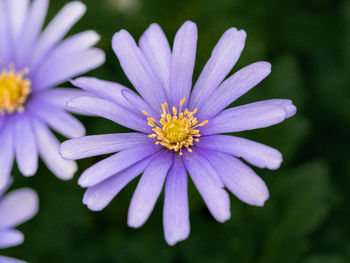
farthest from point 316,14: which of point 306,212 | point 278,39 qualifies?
point 306,212

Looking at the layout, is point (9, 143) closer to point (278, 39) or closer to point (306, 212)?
point (306, 212)

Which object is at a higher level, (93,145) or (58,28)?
(58,28)

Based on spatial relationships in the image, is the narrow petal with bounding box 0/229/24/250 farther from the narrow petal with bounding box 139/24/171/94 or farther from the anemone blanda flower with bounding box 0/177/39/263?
the narrow petal with bounding box 139/24/171/94

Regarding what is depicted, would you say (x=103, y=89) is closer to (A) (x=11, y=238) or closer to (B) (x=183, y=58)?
(B) (x=183, y=58)

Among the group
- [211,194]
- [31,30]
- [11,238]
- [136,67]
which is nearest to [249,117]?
[211,194]

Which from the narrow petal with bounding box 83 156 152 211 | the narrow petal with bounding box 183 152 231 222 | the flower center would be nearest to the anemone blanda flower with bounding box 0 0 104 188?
the flower center

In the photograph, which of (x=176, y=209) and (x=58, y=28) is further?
(x=58, y=28)

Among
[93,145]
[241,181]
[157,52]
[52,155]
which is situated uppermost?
[52,155]

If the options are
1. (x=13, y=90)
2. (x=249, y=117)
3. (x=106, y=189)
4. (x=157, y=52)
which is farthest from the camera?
(x=13, y=90)

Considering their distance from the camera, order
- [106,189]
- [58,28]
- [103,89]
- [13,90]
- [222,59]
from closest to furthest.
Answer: [106,189] → [222,59] → [103,89] → [58,28] → [13,90]
